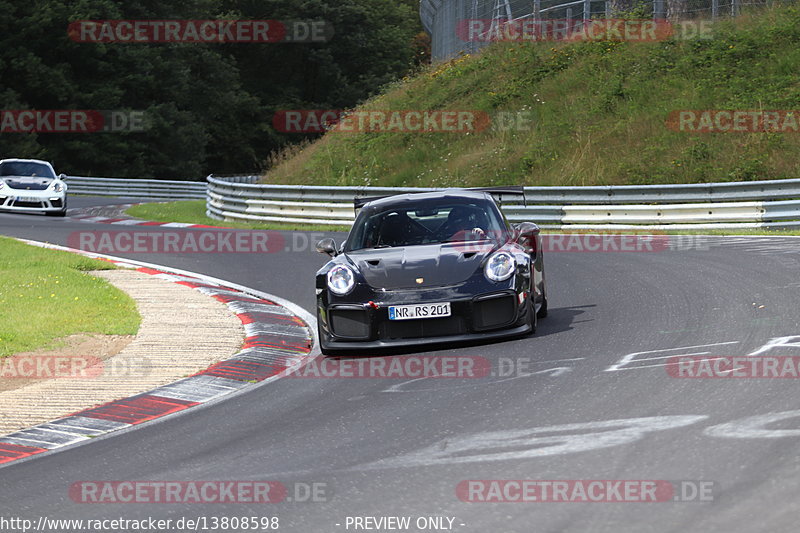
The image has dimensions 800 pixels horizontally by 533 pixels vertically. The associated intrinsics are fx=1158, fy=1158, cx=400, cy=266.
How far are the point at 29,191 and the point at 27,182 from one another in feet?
1.24

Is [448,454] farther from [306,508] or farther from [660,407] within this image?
[660,407]

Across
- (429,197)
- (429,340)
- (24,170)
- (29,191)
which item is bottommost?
(429,340)

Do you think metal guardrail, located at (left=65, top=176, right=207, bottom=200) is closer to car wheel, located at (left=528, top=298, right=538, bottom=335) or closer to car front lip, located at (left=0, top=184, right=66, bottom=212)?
car front lip, located at (left=0, top=184, right=66, bottom=212)

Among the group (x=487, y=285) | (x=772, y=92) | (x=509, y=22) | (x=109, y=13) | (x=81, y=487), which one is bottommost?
(x=81, y=487)

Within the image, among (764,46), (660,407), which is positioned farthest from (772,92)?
(660,407)

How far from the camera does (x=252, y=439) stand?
22.6 feet

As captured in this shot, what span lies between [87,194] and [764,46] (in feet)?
79.0

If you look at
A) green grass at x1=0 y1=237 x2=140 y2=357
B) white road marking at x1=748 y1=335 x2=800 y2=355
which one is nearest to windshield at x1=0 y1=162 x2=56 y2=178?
green grass at x1=0 y1=237 x2=140 y2=357

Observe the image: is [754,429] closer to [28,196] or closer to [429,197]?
[429,197]

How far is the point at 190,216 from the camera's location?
29.3 metres

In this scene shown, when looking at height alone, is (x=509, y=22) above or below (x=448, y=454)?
above

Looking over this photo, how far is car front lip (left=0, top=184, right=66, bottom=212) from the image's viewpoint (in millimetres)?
27734

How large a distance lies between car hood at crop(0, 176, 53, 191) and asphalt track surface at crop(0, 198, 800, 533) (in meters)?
20.4

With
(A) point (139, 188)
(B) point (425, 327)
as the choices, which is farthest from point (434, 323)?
(A) point (139, 188)
